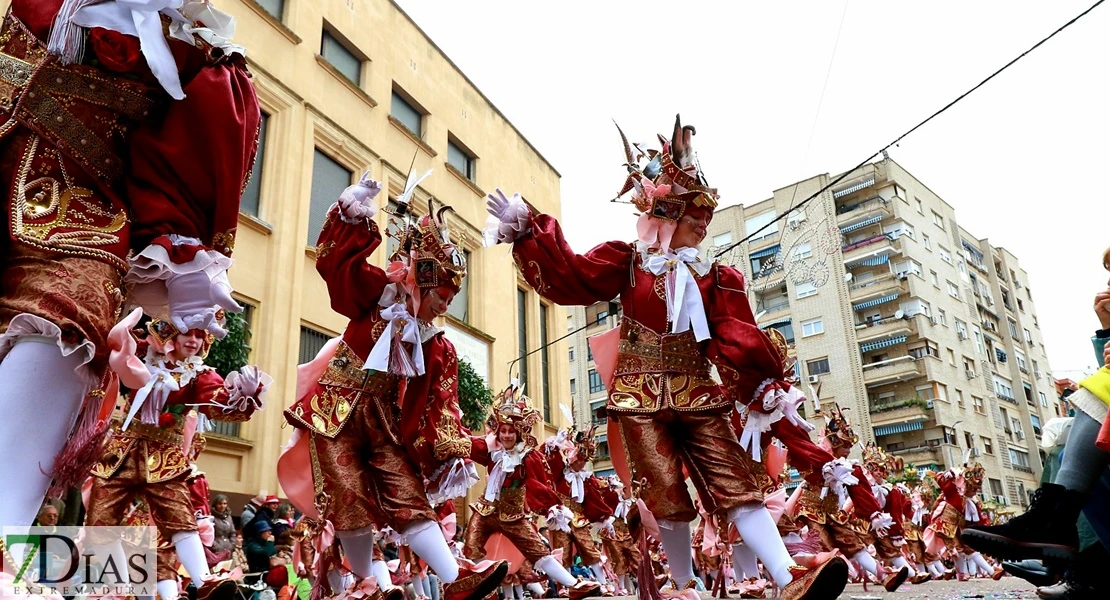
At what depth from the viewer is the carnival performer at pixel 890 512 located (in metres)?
9.23

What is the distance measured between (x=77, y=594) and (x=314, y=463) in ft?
6.55

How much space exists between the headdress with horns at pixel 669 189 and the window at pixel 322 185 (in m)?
9.85

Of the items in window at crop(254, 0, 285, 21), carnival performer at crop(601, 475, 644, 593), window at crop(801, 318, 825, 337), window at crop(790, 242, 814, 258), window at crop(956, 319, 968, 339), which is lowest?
carnival performer at crop(601, 475, 644, 593)

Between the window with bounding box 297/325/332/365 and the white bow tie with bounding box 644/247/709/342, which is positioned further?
the window with bounding box 297/325/332/365

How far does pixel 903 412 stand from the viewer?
31.4 m

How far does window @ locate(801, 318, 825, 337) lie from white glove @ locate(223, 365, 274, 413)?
25665 mm

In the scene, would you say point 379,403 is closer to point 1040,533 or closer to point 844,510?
point 1040,533

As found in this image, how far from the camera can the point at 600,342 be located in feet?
13.9

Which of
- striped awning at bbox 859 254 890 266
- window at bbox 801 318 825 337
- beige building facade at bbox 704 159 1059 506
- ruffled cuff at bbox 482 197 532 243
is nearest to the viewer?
ruffled cuff at bbox 482 197 532 243

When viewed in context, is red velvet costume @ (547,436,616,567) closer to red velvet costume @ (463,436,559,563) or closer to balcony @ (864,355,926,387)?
red velvet costume @ (463,436,559,563)

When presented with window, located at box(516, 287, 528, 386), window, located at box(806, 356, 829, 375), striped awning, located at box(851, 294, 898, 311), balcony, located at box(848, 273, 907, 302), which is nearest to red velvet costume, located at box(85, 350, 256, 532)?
window, located at box(516, 287, 528, 386)

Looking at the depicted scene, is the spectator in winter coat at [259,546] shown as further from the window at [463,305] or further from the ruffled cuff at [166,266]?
the window at [463,305]

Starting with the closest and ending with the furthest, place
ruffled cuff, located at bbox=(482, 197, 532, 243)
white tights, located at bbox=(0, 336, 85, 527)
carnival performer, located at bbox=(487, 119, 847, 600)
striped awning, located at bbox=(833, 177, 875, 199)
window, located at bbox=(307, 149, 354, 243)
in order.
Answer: white tights, located at bbox=(0, 336, 85, 527)
carnival performer, located at bbox=(487, 119, 847, 600)
ruffled cuff, located at bbox=(482, 197, 532, 243)
window, located at bbox=(307, 149, 354, 243)
striped awning, located at bbox=(833, 177, 875, 199)

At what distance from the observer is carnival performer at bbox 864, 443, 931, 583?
364 inches
